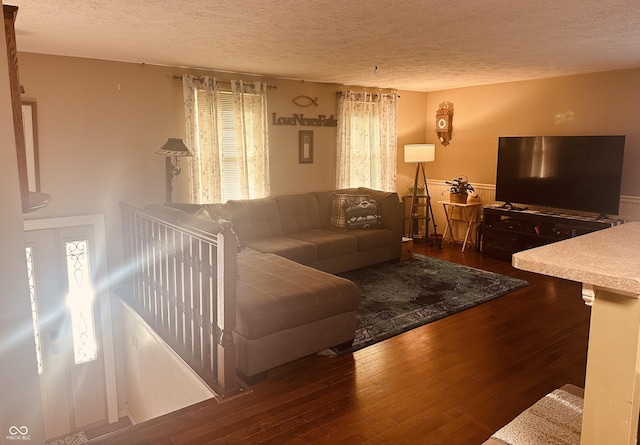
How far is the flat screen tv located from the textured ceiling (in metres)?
0.92

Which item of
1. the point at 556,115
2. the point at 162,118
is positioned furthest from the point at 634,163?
the point at 162,118

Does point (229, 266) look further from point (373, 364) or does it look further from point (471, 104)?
point (471, 104)

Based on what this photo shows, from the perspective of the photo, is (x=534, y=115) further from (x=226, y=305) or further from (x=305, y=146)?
(x=226, y=305)

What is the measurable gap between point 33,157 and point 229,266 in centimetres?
268

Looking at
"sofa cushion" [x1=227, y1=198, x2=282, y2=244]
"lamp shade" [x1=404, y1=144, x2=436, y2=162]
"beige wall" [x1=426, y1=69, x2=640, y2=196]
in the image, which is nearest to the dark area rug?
"sofa cushion" [x1=227, y1=198, x2=282, y2=244]

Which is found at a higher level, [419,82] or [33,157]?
[419,82]

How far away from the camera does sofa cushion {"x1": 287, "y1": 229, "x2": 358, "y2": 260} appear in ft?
16.7

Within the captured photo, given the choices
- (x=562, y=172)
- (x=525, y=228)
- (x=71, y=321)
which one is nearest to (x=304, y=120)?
(x=525, y=228)

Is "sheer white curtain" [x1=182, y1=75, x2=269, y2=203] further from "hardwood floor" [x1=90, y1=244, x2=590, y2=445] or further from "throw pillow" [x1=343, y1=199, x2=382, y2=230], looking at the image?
"hardwood floor" [x1=90, y1=244, x2=590, y2=445]

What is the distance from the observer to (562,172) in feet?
18.3

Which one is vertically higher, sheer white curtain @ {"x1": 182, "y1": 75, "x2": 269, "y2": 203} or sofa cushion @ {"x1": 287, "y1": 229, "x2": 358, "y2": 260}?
sheer white curtain @ {"x1": 182, "y1": 75, "x2": 269, "y2": 203}

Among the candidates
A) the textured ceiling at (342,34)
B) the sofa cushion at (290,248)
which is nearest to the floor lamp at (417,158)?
the textured ceiling at (342,34)

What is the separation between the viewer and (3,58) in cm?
121

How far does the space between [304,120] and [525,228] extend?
3231 millimetres
